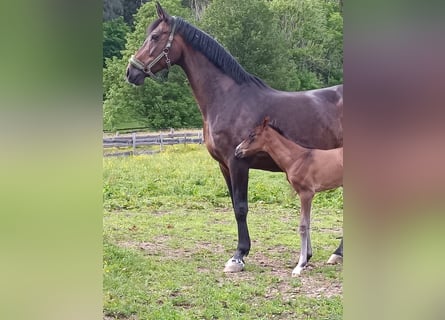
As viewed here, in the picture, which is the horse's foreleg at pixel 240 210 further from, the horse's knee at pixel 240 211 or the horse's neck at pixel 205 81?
the horse's neck at pixel 205 81

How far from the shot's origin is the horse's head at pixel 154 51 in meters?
3.00

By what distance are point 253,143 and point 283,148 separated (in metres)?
0.17

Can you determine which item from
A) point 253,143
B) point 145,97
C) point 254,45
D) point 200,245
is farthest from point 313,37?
point 200,245

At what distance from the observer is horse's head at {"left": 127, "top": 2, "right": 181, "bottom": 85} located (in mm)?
3002

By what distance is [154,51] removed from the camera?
3023 mm

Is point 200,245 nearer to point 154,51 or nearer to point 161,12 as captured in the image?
point 154,51

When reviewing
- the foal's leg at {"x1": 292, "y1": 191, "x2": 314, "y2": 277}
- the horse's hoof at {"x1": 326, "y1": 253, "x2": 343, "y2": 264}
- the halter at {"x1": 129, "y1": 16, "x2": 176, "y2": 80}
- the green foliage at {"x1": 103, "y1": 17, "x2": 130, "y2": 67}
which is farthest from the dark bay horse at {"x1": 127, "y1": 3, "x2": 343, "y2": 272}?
the horse's hoof at {"x1": 326, "y1": 253, "x2": 343, "y2": 264}

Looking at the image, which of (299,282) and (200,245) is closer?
(299,282)

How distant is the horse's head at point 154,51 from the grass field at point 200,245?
45 centimetres

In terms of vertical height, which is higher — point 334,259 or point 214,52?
point 214,52

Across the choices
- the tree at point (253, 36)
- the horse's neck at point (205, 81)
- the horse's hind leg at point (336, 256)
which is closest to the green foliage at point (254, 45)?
the tree at point (253, 36)

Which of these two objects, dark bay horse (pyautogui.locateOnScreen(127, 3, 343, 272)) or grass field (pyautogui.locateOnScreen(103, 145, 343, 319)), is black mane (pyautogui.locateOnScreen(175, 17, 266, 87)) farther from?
grass field (pyautogui.locateOnScreen(103, 145, 343, 319))
